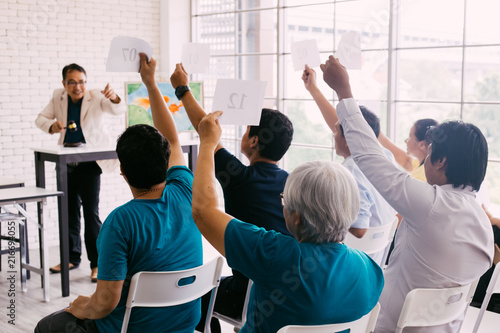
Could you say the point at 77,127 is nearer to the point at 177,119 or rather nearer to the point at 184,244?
the point at 177,119

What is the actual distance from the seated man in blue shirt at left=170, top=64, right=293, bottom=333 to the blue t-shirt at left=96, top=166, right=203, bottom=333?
0.94 ft

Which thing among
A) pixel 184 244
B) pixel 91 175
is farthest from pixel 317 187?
pixel 91 175

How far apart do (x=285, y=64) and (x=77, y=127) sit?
282cm

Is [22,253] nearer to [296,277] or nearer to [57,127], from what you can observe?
[57,127]

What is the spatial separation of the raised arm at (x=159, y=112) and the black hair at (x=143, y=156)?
0.39 m

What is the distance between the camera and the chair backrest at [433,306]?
6.41 feet

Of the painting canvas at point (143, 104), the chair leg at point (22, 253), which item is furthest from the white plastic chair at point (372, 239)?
the painting canvas at point (143, 104)

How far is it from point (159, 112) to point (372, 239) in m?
1.29

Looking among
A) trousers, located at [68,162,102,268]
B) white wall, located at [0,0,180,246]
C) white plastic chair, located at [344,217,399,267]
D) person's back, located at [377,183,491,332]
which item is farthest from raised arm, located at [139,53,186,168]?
white wall, located at [0,0,180,246]

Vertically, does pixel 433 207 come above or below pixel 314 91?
below

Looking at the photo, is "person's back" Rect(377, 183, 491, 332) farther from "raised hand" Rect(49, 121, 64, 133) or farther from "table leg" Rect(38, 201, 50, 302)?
"raised hand" Rect(49, 121, 64, 133)

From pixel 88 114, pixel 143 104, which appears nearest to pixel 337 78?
pixel 88 114

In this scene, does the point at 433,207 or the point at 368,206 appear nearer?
the point at 433,207

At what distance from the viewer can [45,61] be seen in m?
6.25
